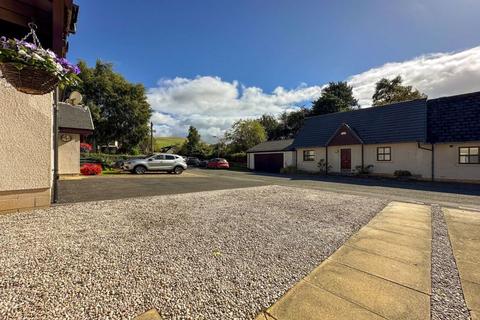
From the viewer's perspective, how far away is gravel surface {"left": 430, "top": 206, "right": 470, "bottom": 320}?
2264mm

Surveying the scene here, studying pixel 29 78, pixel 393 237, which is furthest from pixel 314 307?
pixel 29 78

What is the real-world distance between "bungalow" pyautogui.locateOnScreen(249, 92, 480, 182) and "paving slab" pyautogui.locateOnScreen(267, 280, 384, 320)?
737 inches

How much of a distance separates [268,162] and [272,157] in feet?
2.84

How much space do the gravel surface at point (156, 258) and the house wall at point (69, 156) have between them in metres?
9.08

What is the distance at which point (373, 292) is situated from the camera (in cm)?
256

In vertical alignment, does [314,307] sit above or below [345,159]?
below

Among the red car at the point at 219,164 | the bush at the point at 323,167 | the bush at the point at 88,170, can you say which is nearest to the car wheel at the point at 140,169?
the bush at the point at 88,170

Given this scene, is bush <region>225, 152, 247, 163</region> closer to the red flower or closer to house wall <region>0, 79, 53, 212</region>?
the red flower

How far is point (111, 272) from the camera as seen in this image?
271 cm

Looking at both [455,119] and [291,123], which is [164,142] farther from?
[455,119]

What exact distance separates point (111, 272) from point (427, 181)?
20.0m

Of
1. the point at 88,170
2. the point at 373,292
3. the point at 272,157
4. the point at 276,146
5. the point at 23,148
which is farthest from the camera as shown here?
the point at 276,146

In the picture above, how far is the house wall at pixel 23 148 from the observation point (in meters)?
4.56

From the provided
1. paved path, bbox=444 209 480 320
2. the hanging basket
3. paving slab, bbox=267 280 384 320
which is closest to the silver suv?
the hanging basket
